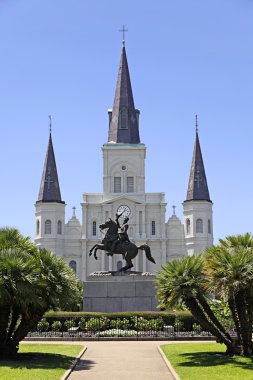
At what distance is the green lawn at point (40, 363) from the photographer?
50.0 ft

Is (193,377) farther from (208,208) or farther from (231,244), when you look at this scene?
(208,208)

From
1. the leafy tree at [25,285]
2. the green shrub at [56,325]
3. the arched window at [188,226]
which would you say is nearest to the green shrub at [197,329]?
the green shrub at [56,325]

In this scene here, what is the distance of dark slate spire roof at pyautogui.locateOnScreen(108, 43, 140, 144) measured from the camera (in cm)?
8525

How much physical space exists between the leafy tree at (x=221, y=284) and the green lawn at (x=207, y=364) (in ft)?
2.67

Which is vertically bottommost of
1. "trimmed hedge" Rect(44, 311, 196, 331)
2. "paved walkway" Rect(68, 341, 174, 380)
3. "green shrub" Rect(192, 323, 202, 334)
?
"paved walkway" Rect(68, 341, 174, 380)

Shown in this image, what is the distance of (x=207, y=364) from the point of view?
17.4m

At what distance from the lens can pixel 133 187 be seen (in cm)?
8256

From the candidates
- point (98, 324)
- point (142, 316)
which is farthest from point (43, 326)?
point (142, 316)

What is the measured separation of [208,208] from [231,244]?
202 ft

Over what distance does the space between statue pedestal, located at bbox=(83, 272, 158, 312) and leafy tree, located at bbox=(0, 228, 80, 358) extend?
10663 mm

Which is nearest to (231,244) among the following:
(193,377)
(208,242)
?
(193,377)

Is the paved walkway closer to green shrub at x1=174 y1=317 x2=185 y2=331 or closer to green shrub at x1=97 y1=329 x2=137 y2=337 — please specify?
green shrub at x1=97 y1=329 x2=137 y2=337

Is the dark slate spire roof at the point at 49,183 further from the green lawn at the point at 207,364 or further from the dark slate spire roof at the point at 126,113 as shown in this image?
the green lawn at the point at 207,364

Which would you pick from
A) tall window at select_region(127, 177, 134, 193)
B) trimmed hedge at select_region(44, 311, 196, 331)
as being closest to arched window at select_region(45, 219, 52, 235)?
tall window at select_region(127, 177, 134, 193)
